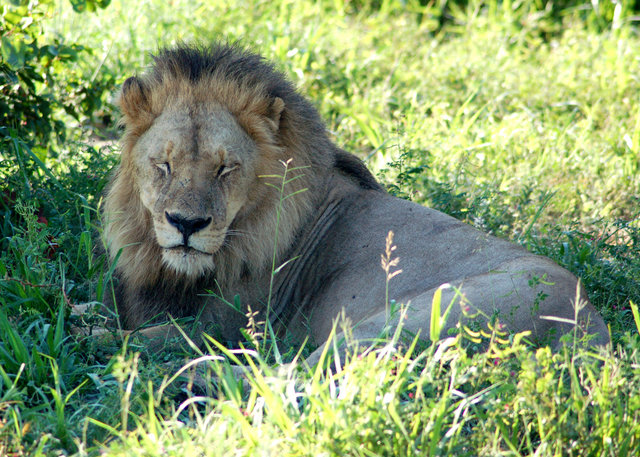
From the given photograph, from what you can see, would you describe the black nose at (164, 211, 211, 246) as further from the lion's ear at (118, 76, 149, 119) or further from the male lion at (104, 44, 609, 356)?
the lion's ear at (118, 76, 149, 119)

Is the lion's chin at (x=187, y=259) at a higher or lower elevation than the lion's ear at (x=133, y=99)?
lower

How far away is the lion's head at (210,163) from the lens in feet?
12.2

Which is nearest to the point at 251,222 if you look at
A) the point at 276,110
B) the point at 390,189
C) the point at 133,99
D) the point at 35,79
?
the point at 276,110

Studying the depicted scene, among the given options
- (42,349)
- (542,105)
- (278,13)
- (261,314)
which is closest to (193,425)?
(42,349)

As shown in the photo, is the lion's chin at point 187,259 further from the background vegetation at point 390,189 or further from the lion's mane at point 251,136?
the background vegetation at point 390,189

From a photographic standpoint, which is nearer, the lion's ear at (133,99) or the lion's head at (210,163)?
the lion's head at (210,163)

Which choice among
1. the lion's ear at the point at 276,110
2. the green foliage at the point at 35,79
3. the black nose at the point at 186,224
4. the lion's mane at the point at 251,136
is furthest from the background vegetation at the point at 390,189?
the lion's ear at the point at 276,110

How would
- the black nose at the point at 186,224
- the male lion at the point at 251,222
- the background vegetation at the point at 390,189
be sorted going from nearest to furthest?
1. the background vegetation at the point at 390,189
2. the black nose at the point at 186,224
3. the male lion at the point at 251,222

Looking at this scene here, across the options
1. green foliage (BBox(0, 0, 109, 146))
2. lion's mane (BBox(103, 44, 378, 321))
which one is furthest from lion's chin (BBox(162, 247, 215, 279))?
green foliage (BBox(0, 0, 109, 146))

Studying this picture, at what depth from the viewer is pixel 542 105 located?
7.36 metres

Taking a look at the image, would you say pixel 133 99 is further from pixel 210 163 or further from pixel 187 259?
pixel 187 259

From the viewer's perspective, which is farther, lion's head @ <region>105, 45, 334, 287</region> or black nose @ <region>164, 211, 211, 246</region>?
lion's head @ <region>105, 45, 334, 287</region>

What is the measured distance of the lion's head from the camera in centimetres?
371

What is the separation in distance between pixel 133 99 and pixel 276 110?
2.49 ft
